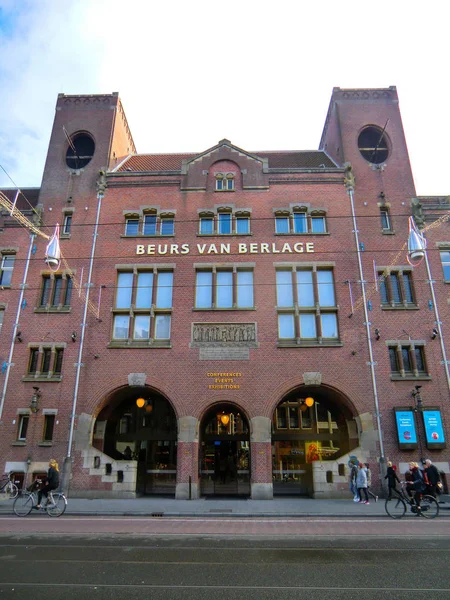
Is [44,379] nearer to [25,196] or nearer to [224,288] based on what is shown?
[224,288]

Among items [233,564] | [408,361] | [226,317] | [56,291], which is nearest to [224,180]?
[226,317]

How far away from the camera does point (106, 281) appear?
21609mm

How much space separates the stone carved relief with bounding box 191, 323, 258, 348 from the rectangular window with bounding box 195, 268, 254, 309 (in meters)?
1.08

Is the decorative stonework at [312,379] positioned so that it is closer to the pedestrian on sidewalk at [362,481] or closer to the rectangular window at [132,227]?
the pedestrian on sidewalk at [362,481]

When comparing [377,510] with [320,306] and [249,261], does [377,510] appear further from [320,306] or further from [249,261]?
[249,261]

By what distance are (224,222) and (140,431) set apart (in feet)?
40.0

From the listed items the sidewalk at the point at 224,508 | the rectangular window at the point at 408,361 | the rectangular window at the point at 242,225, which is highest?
the rectangular window at the point at 242,225

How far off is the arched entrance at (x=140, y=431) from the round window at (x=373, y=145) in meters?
18.8

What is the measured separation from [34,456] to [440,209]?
2470 centimetres

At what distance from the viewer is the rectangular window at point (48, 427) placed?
19312 mm

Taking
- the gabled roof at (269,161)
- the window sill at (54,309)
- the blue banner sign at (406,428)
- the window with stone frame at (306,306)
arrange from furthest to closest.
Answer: the gabled roof at (269,161)
the window sill at (54,309)
the window with stone frame at (306,306)
the blue banner sign at (406,428)

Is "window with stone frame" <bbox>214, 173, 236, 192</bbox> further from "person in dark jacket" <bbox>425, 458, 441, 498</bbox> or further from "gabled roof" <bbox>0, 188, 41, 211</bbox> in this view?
"person in dark jacket" <bbox>425, 458, 441, 498</bbox>

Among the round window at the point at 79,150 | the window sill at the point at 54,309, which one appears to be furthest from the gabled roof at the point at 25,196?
the window sill at the point at 54,309

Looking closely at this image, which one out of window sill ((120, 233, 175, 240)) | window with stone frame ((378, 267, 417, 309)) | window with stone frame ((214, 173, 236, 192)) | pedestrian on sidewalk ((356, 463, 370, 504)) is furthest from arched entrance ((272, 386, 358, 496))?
window with stone frame ((214, 173, 236, 192))
